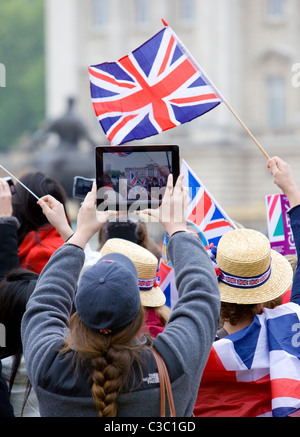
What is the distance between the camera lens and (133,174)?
122 inches

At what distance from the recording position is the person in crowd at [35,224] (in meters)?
4.05

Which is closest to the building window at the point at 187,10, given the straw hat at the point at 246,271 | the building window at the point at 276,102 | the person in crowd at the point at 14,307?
the building window at the point at 276,102

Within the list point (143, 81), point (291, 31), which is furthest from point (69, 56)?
point (143, 81)

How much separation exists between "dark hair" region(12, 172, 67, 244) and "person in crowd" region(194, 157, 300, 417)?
4.09ft

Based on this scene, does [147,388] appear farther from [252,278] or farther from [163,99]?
[163,99]

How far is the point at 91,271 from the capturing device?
7.91 feet

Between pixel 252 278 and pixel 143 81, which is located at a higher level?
pixel 143 81

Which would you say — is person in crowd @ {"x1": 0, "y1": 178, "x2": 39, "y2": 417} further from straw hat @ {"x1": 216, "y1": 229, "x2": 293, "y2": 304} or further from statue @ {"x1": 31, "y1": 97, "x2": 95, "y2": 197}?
→ statue @ {"x1": 31, "y1": 97, "x2": 95, "y2": 197}

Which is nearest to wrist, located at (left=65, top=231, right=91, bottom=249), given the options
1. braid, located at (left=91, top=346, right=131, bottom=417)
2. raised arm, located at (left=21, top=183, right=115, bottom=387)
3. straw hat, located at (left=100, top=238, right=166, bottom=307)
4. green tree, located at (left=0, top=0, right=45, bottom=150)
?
raised arm, located at (left=21, top=183, right=115, bottom=387)

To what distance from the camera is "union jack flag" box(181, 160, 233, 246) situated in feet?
13.6

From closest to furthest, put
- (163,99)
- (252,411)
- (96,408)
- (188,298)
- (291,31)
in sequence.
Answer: (96,408), (188,298), (252,411), (163,99), (291,31)

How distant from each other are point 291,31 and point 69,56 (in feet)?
31.5

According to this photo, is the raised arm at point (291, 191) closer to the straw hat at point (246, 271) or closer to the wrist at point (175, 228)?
the straw hat at point (246, 271)

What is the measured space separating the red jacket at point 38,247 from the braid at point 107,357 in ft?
5.49
